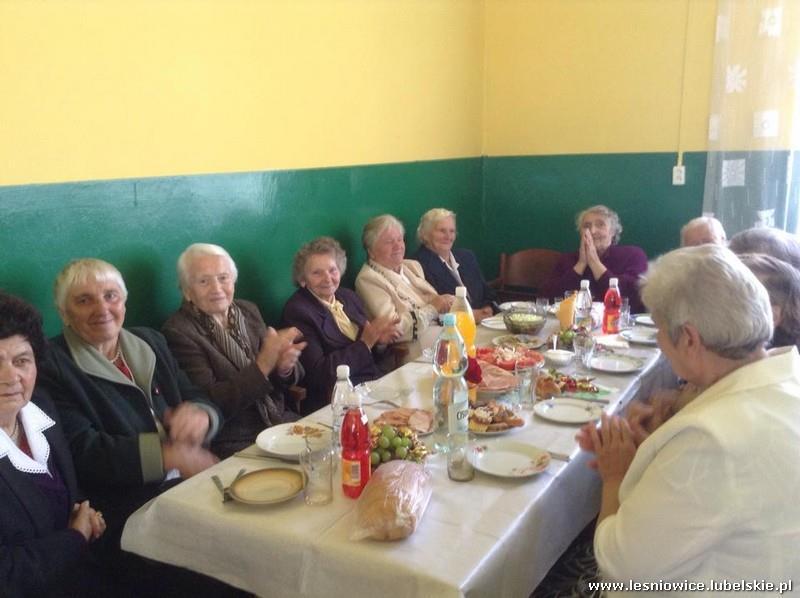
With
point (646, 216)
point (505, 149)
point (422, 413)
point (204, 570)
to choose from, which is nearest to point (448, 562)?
point (204, 570)

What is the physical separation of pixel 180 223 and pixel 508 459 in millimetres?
1709

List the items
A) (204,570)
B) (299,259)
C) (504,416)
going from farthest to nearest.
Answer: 1. (299,259)
2. (504,416)
3. (204,570)

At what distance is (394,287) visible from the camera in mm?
3355

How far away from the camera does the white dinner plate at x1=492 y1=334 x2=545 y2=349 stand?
2494mm

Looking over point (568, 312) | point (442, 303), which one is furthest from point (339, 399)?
point (442, 303)

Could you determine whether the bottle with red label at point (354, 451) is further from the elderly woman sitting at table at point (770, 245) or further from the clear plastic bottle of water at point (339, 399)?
the elderly woman sitting at table at point (770, 245)

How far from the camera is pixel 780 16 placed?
3.67 m

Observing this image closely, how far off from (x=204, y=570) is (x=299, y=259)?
1715mm

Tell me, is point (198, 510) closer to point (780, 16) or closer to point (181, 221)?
point (181, 221)

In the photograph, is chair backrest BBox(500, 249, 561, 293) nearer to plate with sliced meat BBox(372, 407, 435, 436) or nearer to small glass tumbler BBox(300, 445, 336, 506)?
plate with sliced meat BBox(372, 407, 435, 436)

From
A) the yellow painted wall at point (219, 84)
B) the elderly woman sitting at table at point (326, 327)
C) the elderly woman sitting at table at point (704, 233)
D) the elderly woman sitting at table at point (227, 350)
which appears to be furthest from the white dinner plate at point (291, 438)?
the elderly woman sitting at table at point (704, 233)

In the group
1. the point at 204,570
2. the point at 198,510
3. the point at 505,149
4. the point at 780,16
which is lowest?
the point at 204,570

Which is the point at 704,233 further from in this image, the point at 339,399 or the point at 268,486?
the point at 268,486

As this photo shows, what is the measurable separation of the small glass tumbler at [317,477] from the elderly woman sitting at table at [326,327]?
1.26 m
